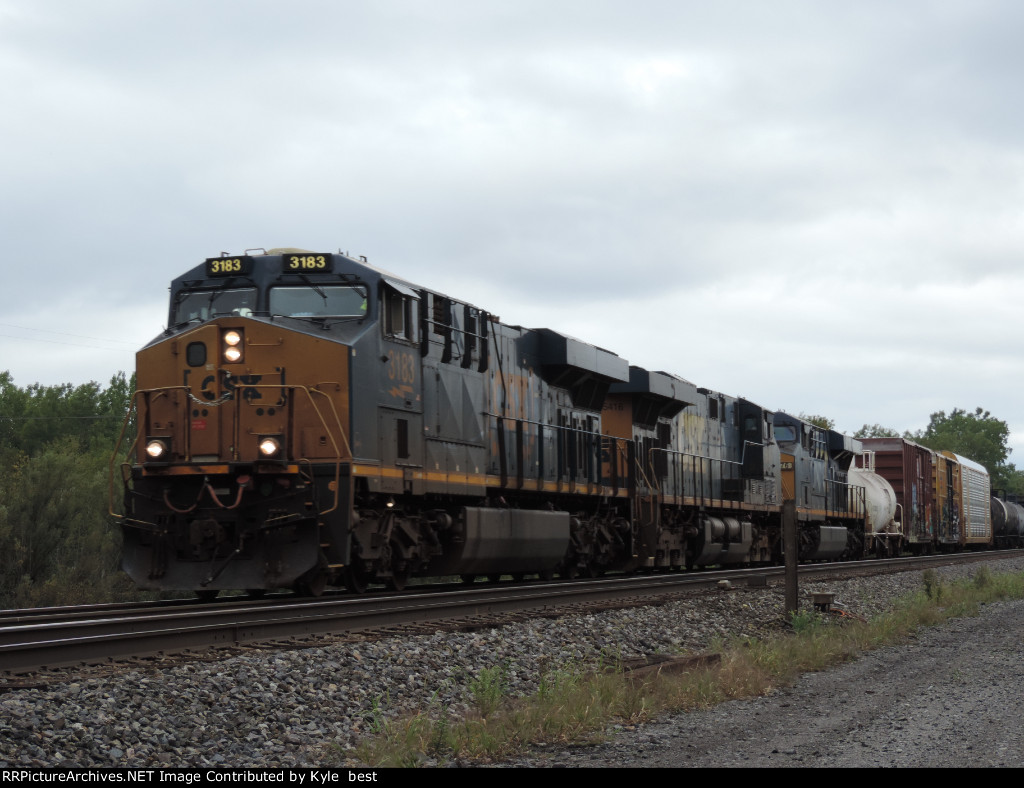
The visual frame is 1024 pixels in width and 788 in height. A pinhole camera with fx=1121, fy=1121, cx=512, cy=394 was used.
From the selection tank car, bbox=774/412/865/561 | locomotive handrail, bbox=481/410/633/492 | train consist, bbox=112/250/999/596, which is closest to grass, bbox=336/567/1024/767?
train consist, bbox=112/250/999/596

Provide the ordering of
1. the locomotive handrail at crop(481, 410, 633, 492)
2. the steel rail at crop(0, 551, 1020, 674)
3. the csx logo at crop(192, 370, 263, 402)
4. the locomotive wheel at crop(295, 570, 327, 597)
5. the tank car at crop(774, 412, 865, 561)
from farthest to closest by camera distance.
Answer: the tank car at crop(774, 412, 865, 561) < the locomotive handrail at crop(481, 410, 633, 492) < the locomotive wheel at crop(295, 570, 327, 597) < the csx logo at crop(192, 370, 263, 402) < the steel rail at crop(0, 551, 1020, 674)

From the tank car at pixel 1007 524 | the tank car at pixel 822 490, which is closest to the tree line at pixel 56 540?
the tank car at pixel 822 490

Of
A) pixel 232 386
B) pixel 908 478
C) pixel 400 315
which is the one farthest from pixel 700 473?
pixel 908 478

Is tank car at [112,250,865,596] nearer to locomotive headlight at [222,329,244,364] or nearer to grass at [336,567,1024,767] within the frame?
locomotive headlight at [222,329,244,364]

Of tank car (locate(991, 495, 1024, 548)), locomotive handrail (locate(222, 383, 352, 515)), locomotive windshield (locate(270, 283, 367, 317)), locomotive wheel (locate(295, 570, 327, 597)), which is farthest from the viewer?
tank car (locate(991, 495, 1024, 548))

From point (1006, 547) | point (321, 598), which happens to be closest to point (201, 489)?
point (321, 598)

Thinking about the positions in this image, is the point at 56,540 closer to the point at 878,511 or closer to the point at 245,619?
the point at 245,619

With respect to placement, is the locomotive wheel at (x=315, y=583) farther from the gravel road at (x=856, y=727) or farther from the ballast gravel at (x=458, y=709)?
the gravel road at (x=856, y=727)

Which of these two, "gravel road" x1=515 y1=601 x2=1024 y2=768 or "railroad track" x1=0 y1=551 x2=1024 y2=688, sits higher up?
"railroad track" x1=0 y1=551 x2=1024 y2=688

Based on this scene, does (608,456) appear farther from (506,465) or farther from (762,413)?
(762,413)

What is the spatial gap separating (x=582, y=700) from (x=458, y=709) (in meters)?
0.82

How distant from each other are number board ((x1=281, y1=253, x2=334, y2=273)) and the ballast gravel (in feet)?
16.0

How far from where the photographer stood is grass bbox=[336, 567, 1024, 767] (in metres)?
6.27

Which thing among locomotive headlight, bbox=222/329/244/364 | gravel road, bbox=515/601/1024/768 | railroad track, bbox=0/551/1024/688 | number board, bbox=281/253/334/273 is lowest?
gravel road, bbox=515/601/1024/768
